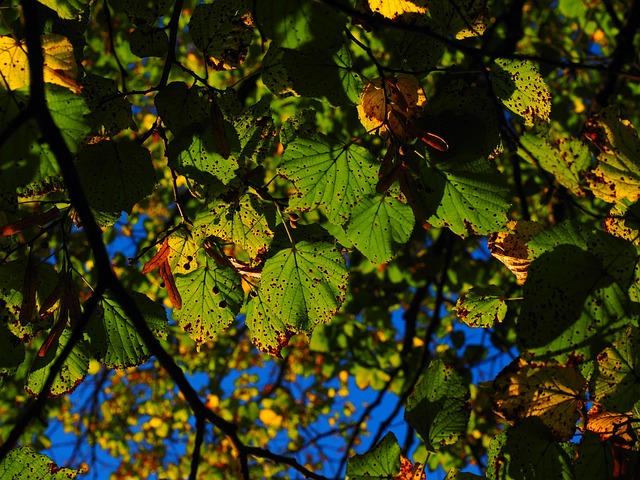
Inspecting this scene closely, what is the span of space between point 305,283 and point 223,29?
49 centimetres

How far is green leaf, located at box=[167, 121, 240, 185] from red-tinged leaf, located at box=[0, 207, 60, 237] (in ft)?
0.81

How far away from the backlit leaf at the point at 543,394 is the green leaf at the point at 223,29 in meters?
0.72

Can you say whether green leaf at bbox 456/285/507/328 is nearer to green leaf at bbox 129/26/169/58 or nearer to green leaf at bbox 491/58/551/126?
green leaf at bbox 491/58/551/126

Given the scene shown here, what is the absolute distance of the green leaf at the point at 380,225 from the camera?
94cm

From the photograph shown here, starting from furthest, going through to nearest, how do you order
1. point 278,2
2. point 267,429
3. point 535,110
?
1. point 267,429
2. point 535,110
3. point 278,2

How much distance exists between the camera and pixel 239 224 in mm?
1011

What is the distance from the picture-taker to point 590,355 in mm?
712

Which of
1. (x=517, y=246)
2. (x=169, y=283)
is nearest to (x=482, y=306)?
(x=517, y=246)

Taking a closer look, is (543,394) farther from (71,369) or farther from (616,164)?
(71,369)

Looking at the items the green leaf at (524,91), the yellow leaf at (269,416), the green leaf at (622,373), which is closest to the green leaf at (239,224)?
the green leaf at (524,91)

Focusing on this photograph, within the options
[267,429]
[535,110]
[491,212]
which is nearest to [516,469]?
[491,212]

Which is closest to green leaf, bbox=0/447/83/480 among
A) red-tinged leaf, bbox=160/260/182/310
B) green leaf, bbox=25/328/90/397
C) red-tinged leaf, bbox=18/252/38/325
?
green leaf, bbox=25/328/90/397

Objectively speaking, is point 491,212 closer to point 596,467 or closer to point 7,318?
point 596,467

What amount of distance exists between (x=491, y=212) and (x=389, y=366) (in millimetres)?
3346
